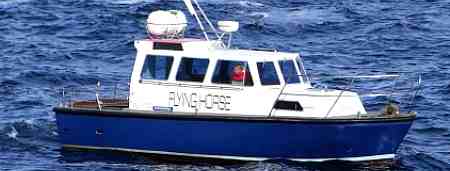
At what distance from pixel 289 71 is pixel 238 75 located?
4.03 ft

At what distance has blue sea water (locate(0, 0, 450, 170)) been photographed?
87.9 feet

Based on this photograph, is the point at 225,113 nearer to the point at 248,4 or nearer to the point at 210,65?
the point at 210,65

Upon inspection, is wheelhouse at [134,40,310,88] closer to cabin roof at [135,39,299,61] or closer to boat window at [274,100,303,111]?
cabin roof at [135,39,299,61]

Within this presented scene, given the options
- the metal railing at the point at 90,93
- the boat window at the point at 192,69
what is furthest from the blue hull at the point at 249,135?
the metal railing at the point at 90,93

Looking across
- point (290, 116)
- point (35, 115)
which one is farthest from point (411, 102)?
point (35, 115)

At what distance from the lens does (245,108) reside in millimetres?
25422

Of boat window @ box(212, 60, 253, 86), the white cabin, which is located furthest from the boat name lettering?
→ boat window @ box(212, 60, 253, 86)

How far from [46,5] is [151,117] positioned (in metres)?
26.7

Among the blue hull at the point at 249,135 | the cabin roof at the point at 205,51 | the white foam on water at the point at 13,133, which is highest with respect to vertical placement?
the cabin roof at the point at 205,51

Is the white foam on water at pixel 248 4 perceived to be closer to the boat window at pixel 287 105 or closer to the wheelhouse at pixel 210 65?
the wheelhouse at pixel 210 65

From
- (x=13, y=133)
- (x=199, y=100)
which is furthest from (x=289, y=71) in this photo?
(x=13, y=133)

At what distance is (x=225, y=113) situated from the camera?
2550 cm

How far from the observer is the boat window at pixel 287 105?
25.2 m

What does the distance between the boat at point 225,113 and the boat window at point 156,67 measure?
0.9 inches
